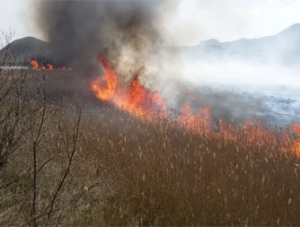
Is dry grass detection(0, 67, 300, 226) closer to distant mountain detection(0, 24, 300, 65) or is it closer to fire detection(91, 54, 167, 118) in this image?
fire detection(91, 54, 167, 118)

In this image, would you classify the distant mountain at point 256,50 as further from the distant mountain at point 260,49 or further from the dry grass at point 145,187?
the dry grass at point 145,187

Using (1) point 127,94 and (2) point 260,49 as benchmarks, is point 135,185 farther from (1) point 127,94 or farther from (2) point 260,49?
(2) point 260,49

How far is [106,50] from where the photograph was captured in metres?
19.9

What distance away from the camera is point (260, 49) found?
45.6m

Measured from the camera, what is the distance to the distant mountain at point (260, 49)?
39281mm

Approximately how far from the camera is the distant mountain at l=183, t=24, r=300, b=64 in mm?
39281

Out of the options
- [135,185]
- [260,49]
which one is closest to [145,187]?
[135,185]

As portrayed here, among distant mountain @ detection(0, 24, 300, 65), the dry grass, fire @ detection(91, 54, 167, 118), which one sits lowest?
the dry grass

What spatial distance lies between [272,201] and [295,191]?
0.67m

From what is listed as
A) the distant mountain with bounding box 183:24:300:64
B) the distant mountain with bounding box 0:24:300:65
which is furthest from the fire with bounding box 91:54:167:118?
the distant mountain with bounding box 183:24:300:64

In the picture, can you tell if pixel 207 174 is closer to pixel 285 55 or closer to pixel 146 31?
pixel 146 31

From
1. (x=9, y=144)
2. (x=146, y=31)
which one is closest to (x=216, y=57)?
(x=146, y=31)

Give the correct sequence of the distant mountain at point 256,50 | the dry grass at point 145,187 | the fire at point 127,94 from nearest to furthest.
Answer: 1. the dry grass at point 145,187
2. the fire at point 127,94
3. the distant mountain at point 256,50

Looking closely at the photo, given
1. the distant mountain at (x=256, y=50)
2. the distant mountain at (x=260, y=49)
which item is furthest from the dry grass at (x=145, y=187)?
the distant mountain at (x=260, y=49)
